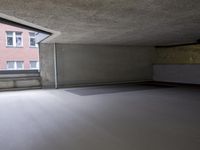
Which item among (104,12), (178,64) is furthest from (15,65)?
(104,12)

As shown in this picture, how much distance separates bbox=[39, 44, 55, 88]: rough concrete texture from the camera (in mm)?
8016

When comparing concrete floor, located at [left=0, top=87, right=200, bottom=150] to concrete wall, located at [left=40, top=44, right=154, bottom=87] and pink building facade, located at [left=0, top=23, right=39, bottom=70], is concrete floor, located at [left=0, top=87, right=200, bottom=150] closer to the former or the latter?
concrete wall, located at [left=40, top=44, right=154, bottom=87]

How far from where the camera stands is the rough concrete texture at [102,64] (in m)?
8.34

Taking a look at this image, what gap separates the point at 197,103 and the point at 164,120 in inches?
71.3

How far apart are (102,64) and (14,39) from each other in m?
6.23

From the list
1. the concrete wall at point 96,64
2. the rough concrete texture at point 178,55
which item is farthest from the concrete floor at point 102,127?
the rough concrete texture at point 178,55

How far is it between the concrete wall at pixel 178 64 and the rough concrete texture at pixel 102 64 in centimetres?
49

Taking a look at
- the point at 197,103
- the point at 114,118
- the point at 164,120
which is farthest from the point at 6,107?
the point at 197,103

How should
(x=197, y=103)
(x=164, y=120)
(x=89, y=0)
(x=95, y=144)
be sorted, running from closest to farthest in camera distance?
1. (x=95, y=144)
2. (x=89, y=0)
3. (x=164, y=120)
4. (x=197, y=103)

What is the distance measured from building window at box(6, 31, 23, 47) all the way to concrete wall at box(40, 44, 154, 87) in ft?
15.1

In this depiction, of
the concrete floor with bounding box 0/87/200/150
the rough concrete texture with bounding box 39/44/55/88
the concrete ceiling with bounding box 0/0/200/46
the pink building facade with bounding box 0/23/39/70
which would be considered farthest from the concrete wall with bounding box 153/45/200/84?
the pink building facade with bounding box 0/23/39/70

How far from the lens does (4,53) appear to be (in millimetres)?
11336

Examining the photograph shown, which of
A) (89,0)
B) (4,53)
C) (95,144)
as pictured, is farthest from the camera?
(4,53)

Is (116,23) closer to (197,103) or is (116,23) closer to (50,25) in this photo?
(50,25)
